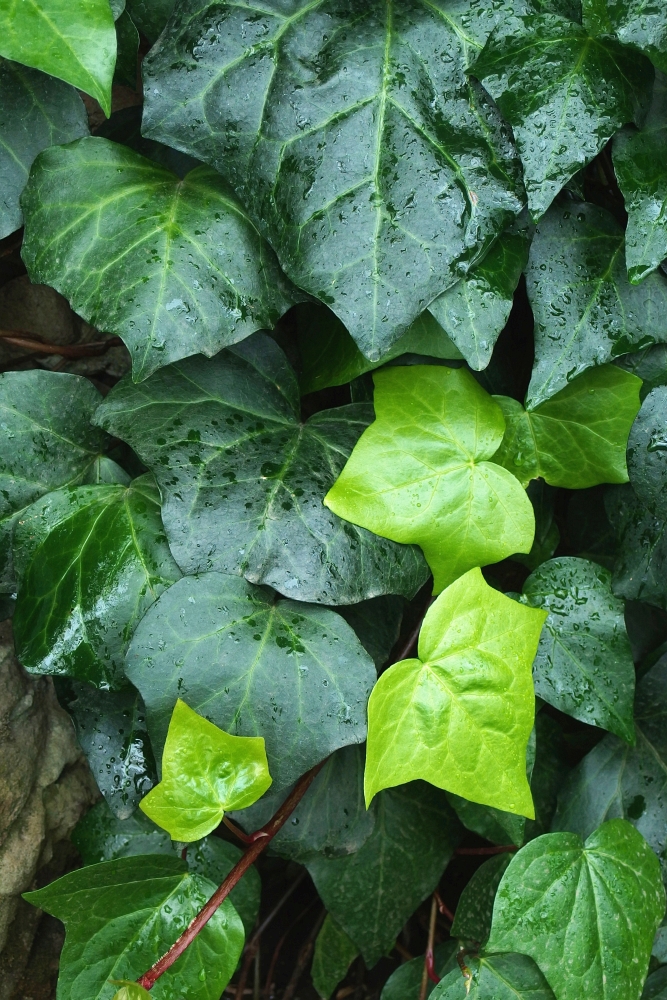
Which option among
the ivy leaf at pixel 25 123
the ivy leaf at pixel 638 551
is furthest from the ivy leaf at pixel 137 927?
the ivy leaf at pixel 25 123

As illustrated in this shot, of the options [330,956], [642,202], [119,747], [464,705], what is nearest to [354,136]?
[642,202]

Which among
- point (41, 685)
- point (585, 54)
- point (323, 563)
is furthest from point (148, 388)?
point (585, 54)

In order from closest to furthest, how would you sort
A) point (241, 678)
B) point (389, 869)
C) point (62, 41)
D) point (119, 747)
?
point (62, 41), point (241, 678), point (119, 747), point (389, 869)

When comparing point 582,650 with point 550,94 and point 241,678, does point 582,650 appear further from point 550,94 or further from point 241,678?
point 550,94

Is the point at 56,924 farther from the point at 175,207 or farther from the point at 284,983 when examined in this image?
the point at 175,207

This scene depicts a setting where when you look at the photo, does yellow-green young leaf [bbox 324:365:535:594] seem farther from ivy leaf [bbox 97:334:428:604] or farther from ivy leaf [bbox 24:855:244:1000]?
ivy leaf [bbox 24:855:244:1000]

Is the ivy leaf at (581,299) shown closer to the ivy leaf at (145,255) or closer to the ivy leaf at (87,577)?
the ivy leaf at (145,255)

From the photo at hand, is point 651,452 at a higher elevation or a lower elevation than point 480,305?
lower
